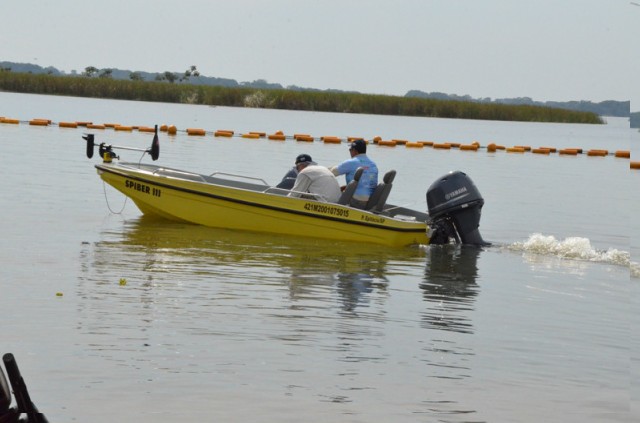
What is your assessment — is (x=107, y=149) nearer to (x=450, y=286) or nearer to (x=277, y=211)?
(x=277, y=211)

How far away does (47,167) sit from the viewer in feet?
102

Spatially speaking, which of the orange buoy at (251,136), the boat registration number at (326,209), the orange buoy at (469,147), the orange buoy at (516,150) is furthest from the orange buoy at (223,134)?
the boat registration number at (326,209)

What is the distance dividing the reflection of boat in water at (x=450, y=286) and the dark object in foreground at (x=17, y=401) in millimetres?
6704

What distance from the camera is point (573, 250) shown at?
1902 cm

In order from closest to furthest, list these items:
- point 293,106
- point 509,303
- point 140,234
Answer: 1. point 509,303
2. point 140,234
3. point 293,106

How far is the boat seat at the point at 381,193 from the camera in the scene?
1878 centimetres

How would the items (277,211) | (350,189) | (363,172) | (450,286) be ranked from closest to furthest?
1. (450,286)
2. (350,189)
3. (363,172)
4. (277,211)

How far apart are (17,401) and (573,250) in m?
14.3

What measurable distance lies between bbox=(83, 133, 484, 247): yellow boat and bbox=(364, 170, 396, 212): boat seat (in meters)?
0.02

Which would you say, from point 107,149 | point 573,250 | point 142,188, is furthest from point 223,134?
point 573,250

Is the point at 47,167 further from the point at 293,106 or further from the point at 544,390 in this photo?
the point at 293,106

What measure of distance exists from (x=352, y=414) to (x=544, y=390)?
6.43 ft

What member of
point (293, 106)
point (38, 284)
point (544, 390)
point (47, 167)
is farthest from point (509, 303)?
point (293, 106)

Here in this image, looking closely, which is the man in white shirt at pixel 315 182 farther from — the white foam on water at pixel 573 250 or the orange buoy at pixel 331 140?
the orange buoy at pixel 331 140
